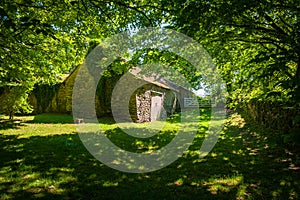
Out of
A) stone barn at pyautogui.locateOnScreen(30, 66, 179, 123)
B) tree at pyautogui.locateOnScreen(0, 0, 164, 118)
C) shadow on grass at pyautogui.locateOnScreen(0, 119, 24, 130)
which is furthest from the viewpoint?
stone barn at pyautogui.locateOnScreen(30, 66, 179, 123)

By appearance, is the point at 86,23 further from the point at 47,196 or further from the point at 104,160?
the point at 47,196

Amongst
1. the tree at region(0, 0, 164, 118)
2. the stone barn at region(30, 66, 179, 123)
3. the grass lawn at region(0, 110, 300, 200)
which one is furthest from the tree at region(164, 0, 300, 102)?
the stone barn at region(30, 66, 179, 123)

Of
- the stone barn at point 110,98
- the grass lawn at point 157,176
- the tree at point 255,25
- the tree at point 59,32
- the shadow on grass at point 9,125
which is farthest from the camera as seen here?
the stone barn at point 110,98

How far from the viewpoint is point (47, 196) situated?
3748 millimetres

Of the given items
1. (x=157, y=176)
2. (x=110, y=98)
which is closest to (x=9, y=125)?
(x=110, y=98)

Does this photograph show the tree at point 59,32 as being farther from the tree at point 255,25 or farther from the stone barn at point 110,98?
the stone barn at point 110,98

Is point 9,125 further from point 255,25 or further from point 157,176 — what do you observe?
point 255,25

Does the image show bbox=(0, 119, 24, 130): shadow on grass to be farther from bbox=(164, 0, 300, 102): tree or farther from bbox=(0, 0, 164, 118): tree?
bbox=(164, 0, 300, 102): tree

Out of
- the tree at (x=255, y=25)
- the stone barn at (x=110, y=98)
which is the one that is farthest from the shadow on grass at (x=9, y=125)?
the tree at (x=255, y=25)

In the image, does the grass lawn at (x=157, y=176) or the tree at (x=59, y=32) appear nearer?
the grass lawn at (x=157, y=176)

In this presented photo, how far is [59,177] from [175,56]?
247 inches

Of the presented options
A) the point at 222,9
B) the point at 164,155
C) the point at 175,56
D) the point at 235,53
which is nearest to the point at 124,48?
the point at 175,56

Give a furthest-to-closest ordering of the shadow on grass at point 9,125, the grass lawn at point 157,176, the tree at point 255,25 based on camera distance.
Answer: the shadow on grass at point 9,125 → the grass lawn at point 157,176 → the tree at point 255,25

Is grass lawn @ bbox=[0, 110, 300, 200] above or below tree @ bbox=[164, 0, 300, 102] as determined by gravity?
below
